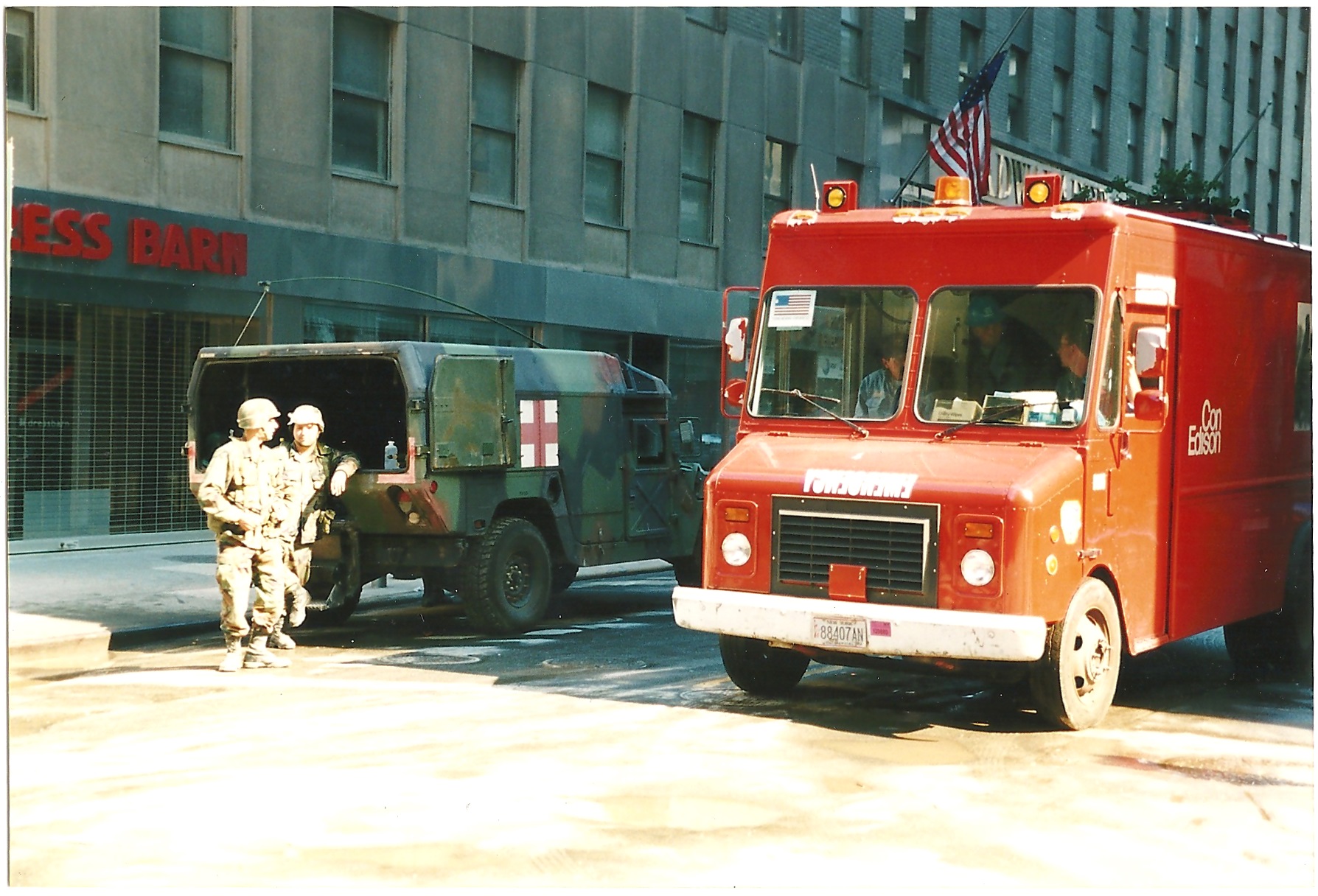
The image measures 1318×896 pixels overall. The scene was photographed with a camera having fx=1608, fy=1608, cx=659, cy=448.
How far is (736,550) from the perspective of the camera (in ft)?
28.9

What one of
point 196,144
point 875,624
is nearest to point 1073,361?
point 875,624

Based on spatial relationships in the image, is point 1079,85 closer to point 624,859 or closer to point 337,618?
point 337,618

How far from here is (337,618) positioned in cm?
1338

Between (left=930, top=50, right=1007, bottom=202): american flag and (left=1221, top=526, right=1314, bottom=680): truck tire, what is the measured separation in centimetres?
792

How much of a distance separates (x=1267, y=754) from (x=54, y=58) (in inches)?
536

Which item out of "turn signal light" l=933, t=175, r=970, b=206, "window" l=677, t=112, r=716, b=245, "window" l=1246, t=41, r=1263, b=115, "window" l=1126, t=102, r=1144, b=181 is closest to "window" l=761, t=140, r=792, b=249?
"window" l=677, t=112, r=716, b=245

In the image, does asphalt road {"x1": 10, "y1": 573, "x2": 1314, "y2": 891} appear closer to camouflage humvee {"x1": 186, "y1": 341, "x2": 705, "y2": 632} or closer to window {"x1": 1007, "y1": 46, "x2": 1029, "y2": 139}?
camouflage humvee {"x1": 186, "y1": 341, "x2": 705, "y2": 632}

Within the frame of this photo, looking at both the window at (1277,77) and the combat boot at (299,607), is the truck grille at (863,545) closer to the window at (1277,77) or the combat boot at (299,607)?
the combat boot at (299,607)

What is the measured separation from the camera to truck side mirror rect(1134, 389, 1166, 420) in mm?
8609

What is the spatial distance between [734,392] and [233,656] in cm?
385

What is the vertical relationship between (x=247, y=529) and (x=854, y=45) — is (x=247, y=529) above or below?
below

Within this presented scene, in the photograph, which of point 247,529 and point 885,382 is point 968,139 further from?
point 247,529

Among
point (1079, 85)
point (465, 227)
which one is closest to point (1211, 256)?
point (465, 227)

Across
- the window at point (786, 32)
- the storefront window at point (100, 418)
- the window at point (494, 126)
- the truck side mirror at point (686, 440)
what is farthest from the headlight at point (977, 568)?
the window at point (786, 32)
